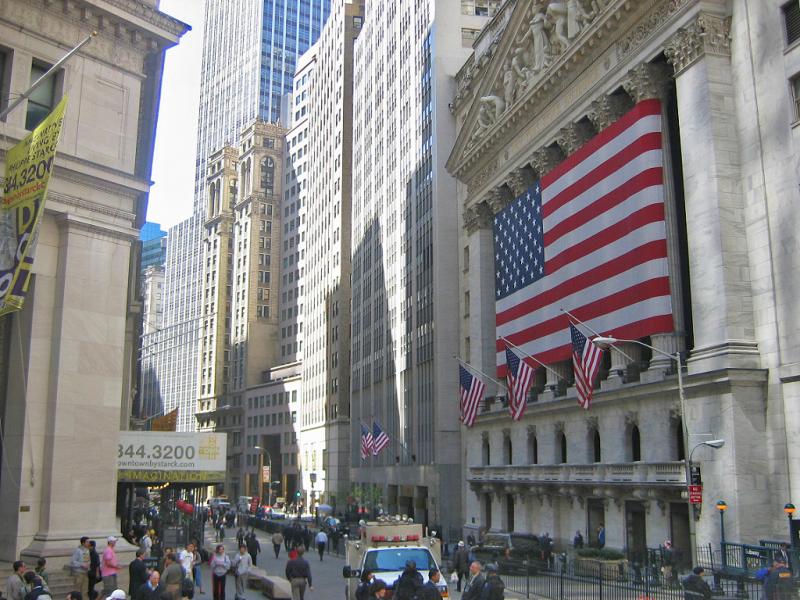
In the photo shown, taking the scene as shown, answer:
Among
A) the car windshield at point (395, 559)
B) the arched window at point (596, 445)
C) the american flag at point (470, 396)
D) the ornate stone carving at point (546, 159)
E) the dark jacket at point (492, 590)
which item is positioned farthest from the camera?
the ornate stone carving at point (546, 159)

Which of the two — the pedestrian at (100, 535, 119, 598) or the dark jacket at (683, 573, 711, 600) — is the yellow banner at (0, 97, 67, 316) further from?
the dark jacket at (683, 573, 711, 600)

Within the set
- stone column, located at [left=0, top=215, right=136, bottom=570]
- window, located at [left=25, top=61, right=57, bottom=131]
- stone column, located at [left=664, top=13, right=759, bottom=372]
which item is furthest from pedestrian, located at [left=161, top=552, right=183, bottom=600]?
stone column, located at [left=664, top=13, right=759, bottom=372]

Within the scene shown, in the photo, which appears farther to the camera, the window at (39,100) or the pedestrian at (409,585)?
the window at (39,100)

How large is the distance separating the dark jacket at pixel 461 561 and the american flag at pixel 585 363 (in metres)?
9.79

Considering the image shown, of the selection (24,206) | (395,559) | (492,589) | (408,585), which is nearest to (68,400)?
(24,206)

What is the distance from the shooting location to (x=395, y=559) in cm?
1994

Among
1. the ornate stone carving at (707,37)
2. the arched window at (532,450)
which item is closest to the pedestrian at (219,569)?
the ornate stone carving at (707,37)

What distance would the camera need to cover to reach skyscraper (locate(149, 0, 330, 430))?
170375 mm

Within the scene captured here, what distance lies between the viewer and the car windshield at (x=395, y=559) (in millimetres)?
19781

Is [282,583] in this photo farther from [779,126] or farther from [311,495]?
[311,495]

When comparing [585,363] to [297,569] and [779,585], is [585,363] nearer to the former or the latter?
[779,585]

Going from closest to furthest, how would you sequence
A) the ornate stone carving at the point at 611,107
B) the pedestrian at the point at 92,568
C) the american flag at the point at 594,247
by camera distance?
the pedestrian at the point at 92,568 → the american flag at the point at 594,247 → the ornate stone carving at the point at 611,107

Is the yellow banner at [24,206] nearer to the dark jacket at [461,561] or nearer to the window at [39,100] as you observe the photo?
the window at [39,100]

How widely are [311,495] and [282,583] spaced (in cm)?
9132
